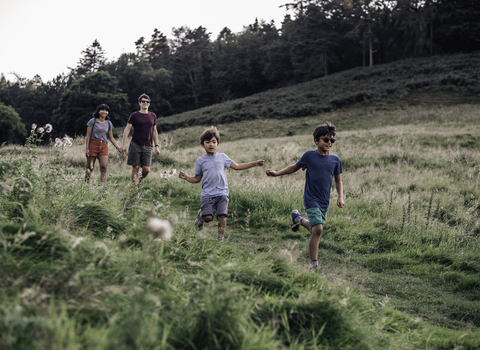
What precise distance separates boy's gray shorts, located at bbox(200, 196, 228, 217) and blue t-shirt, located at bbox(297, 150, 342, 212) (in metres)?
1.28

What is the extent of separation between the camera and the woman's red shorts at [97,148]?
7891 millimetres

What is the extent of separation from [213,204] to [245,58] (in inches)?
3016

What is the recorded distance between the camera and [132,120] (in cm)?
775

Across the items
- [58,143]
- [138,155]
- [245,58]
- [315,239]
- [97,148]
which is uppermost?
[245,58]

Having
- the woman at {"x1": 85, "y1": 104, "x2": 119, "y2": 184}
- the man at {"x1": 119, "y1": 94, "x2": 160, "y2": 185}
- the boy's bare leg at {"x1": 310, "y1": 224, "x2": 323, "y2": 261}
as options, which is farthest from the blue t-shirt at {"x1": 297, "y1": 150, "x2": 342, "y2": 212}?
the woman at {"x1": 85, "y1": 104, "x2": 119, "y2": 184}

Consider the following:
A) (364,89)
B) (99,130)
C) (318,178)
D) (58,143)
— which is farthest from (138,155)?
(364,89)

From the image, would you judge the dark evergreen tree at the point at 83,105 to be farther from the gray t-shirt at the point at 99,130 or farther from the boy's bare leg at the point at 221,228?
the boy's bare leg at the point at 221,228

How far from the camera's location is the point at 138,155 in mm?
7812

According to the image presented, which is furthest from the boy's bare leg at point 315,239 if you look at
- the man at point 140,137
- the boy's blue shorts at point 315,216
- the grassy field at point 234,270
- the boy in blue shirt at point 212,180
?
the man at point 140,137

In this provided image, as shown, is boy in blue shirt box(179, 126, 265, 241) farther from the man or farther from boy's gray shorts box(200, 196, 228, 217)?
the man

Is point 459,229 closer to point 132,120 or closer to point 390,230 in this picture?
point 390,230

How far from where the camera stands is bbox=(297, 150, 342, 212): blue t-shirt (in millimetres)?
4594

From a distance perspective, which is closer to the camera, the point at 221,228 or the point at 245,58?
the point at 221,228

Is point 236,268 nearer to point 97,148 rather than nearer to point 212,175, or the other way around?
point 212,175
